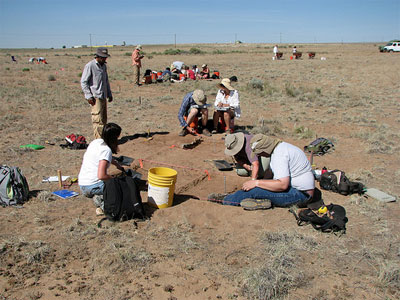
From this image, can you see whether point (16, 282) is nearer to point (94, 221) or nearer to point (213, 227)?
point (94, 221)

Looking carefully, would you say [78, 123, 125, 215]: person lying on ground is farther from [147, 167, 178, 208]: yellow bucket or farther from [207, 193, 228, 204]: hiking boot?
[207, 193, 228, 204]: hiking boot

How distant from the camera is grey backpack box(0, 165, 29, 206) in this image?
4676mm

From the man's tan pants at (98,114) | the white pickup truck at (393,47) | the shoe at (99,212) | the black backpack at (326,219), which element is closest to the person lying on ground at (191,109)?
the man's tan pants at (98,114)

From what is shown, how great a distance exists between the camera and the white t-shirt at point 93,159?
14.1ft

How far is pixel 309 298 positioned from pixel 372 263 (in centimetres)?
96

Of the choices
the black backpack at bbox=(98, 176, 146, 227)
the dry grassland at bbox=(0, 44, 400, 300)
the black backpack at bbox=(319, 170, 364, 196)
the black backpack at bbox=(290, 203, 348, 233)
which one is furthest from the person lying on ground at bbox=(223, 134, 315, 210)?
the black backpack at bbox=(98, 176, 146, 227)

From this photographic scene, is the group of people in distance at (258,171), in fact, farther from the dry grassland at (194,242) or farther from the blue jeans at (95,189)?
the dry grassland at (194,242)

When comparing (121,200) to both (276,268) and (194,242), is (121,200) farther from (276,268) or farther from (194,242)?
(276,268)

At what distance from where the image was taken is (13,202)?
473 centimetres

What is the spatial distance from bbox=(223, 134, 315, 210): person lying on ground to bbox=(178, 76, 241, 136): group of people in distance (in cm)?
381

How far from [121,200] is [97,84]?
142 inches

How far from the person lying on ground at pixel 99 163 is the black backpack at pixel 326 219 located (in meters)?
2.46

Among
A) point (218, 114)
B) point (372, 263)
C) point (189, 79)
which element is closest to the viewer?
point (372, 263)

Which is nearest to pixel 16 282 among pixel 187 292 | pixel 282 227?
pixel 187 292
